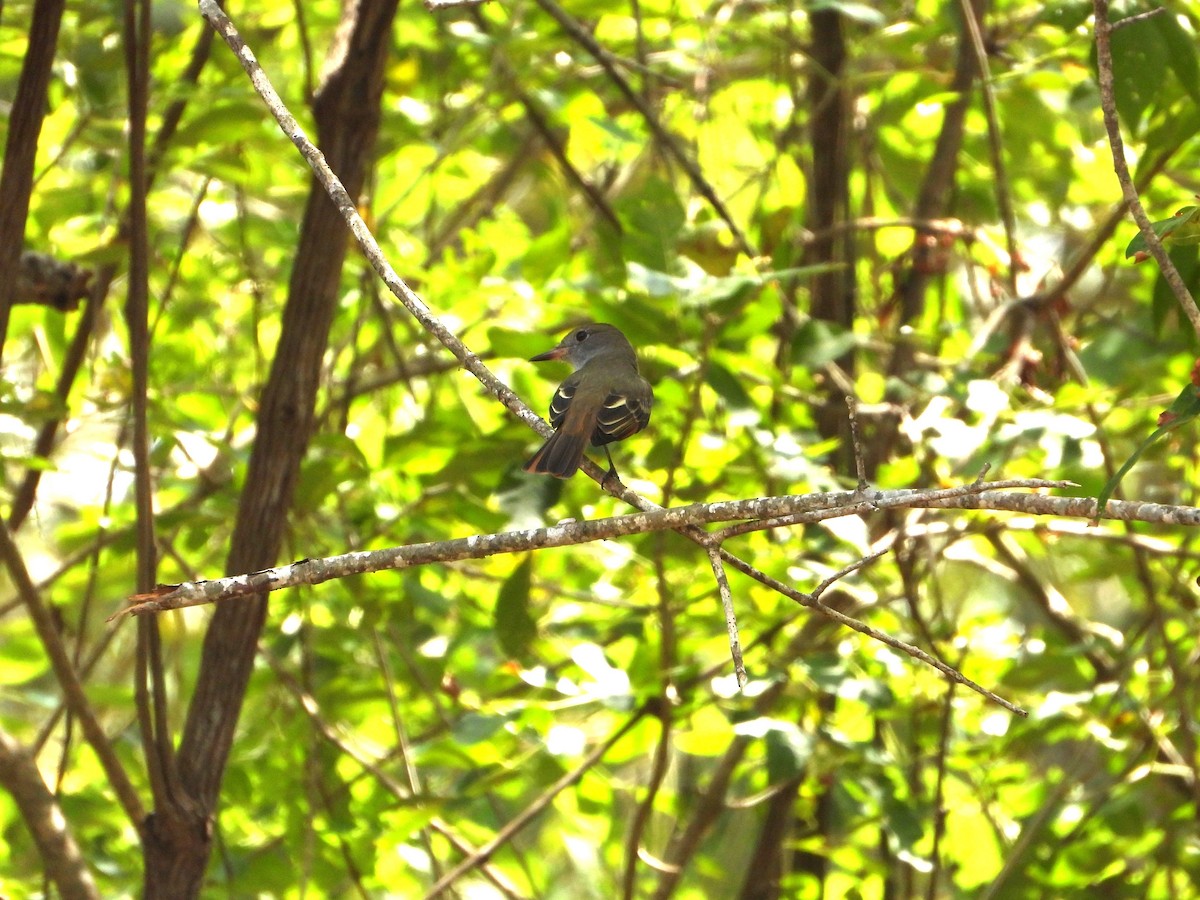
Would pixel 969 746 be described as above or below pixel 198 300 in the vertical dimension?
below

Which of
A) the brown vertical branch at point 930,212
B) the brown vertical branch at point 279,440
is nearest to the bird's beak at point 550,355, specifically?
the brown vertical branch at point 279,440

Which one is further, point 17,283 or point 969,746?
point 969,746

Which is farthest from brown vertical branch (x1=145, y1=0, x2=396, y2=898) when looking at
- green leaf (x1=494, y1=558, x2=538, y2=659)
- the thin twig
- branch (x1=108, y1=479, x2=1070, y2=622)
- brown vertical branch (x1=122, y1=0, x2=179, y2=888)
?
the thin twig

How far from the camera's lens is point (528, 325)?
179 inches

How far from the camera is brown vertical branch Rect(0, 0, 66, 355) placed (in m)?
3.21

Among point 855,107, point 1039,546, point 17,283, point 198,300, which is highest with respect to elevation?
point 855,107

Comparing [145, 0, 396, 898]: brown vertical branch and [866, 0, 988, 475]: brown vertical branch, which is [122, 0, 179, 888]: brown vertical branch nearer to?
[145, 0, 396, 898]: brown vertical branch

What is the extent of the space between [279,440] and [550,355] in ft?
2.72

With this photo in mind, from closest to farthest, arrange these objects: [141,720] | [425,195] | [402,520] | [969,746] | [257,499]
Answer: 1. [141,720]
2. [257,499]
3. [402,520]
4. [969,746]
5. [425,195]

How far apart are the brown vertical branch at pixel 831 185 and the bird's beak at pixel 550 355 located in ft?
6.00

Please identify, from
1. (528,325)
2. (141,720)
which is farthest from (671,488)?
(141,720)

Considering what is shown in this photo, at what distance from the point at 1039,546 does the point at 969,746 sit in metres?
1.28

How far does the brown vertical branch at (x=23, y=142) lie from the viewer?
10.5ft

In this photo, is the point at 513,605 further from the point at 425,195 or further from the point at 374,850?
the point at 425,195
